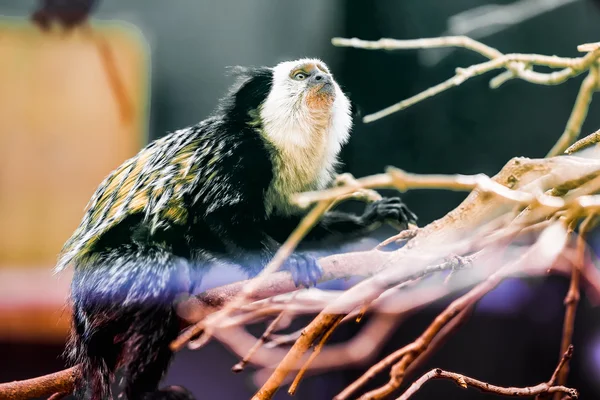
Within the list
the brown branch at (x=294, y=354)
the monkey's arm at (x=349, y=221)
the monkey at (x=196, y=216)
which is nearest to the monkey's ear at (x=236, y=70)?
the monkey at (x=196, y=216)

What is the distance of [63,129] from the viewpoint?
1014 millimetres

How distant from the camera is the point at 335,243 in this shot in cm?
113

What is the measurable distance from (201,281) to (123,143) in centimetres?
27

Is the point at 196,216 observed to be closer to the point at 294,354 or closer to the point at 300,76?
the point at 300,76

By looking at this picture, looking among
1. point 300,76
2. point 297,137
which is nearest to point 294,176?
point 297,137

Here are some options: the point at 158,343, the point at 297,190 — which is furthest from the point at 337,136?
the point at 158,343

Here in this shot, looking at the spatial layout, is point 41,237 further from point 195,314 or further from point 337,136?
point 337,136

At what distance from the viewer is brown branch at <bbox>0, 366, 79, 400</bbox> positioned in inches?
39.5

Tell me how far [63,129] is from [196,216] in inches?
10.7

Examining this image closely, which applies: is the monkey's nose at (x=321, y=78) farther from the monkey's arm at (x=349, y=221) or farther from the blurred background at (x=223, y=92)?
the monkey's arm at (x=349, y=221)

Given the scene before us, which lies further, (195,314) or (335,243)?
(335,243)

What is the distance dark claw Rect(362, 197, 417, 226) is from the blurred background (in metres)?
0.03

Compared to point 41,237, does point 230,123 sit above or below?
above

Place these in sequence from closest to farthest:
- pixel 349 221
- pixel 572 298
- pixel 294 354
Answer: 1. pixel 294 354
2. pixel 572 298
3. pixel 349 221
